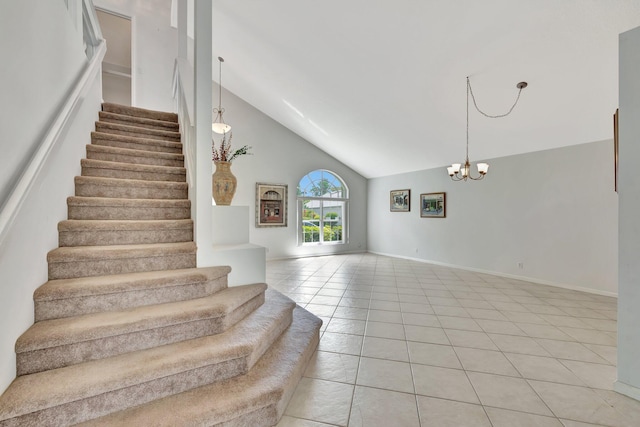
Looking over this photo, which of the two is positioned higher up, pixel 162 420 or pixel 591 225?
pixel 591 225

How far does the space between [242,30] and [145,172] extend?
327 cm

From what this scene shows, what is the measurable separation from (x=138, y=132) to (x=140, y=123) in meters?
0.33

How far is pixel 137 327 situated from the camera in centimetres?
147

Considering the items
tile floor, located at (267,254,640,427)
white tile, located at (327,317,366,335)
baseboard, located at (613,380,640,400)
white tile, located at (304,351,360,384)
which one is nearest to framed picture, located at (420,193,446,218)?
tile floor, located at (267,254,640,427)

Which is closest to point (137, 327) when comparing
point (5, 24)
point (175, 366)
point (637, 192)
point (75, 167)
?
point (175, 366)

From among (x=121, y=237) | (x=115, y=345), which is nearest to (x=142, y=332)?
(x=115, y=345)

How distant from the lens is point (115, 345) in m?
1.42

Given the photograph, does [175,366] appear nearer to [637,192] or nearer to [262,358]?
[262,358]

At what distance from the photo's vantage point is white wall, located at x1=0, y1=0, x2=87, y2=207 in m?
1.20

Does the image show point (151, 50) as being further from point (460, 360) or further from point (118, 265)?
point (460, 360)

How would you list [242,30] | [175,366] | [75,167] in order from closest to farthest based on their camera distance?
[175,366]
[75,167]
[242,30]

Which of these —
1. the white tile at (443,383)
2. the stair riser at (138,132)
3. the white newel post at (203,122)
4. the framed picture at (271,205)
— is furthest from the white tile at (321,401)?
the framed picture at (271,205)

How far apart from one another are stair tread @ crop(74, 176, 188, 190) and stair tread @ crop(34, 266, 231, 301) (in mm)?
1005

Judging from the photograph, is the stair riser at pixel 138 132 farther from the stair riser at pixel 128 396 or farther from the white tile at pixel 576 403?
the white tile at pixel 576 403
